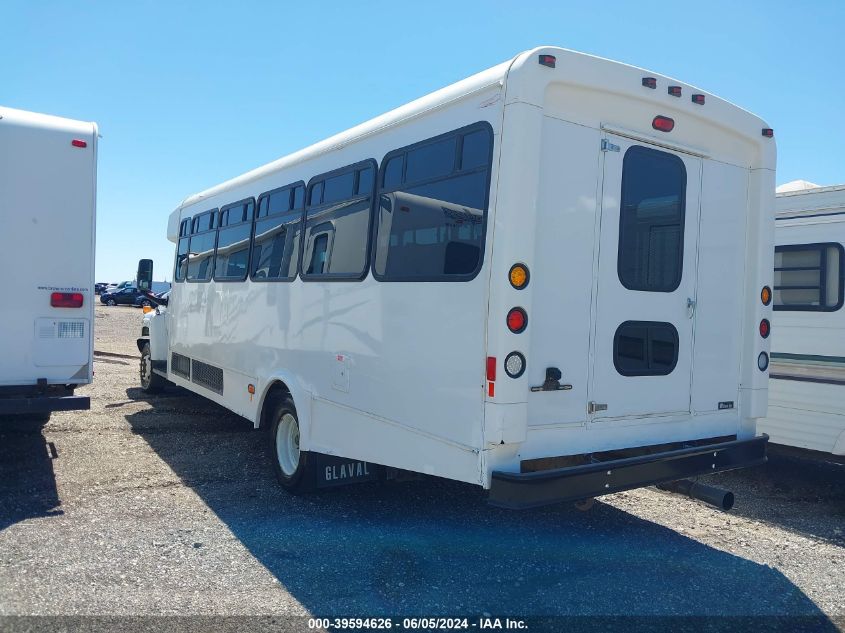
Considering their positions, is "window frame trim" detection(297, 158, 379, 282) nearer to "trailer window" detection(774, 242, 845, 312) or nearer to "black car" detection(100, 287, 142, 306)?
"trailer window" detection(774, 242, 845, 312)

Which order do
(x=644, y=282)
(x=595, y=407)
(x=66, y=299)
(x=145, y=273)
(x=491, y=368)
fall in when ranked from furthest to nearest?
(x=145, y=273)
(x=66, y=299)
(x=644, y=282)
(x=595, y=407)
(x=491, y=368)

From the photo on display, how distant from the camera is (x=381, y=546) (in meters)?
4.62

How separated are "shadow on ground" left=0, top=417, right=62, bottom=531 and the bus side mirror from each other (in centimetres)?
228

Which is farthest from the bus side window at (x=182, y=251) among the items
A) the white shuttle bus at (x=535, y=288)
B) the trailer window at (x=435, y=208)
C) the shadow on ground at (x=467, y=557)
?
the trailer window at (x=435, y=208)

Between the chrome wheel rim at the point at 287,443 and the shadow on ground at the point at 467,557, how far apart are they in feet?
0.80

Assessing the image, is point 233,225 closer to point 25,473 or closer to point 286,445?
point 286,445

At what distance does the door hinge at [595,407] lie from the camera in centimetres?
416

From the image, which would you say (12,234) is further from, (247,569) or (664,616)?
(664,616)

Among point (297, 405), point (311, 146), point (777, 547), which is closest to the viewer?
point (777, 547)

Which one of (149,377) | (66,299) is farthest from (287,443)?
(149,377)

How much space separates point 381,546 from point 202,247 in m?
4.92

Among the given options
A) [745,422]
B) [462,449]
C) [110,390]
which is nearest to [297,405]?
[462,449]

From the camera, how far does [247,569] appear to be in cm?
421

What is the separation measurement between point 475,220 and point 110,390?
8.32m
